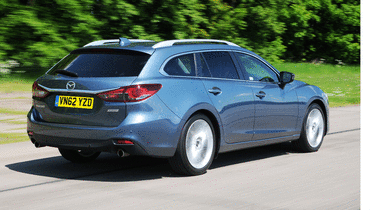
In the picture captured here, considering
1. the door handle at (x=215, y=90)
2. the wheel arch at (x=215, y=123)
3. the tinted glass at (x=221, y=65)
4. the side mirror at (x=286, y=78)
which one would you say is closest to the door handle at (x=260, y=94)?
the tinted glass at (x=221, y=65)

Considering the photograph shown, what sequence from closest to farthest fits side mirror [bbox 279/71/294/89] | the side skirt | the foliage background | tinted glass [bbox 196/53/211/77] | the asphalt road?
the asphalt road
tinted glass [bbox 196/53/211/77]
the side skirt
side mirror [bbox 279/71/294/89]
the foliage background

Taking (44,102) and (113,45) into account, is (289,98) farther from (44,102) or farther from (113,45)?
(44,102)

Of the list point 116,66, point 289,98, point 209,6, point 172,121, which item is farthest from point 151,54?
point 209,6

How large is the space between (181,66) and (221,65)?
2.45 ft

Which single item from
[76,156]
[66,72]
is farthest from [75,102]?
[76,156]

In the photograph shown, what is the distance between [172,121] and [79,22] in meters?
10.1

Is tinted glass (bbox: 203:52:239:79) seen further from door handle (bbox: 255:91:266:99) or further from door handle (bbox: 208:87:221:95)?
door handle (bbox: 255:91:266:99)

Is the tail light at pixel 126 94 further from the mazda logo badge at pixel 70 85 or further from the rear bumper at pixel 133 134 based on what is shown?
the mazda logo badge at pixel 70 85

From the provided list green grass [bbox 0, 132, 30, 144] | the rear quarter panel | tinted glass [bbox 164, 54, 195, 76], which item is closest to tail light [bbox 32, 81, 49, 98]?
tinted glass [bbox 164, 54, 195, 76]

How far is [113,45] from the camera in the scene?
6711 millimetres

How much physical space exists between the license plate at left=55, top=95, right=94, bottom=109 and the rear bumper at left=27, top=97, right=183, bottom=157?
0.22 metres

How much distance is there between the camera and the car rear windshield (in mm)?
6215

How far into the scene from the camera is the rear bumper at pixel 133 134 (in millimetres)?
5938

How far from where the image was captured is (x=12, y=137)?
966 centimetres
